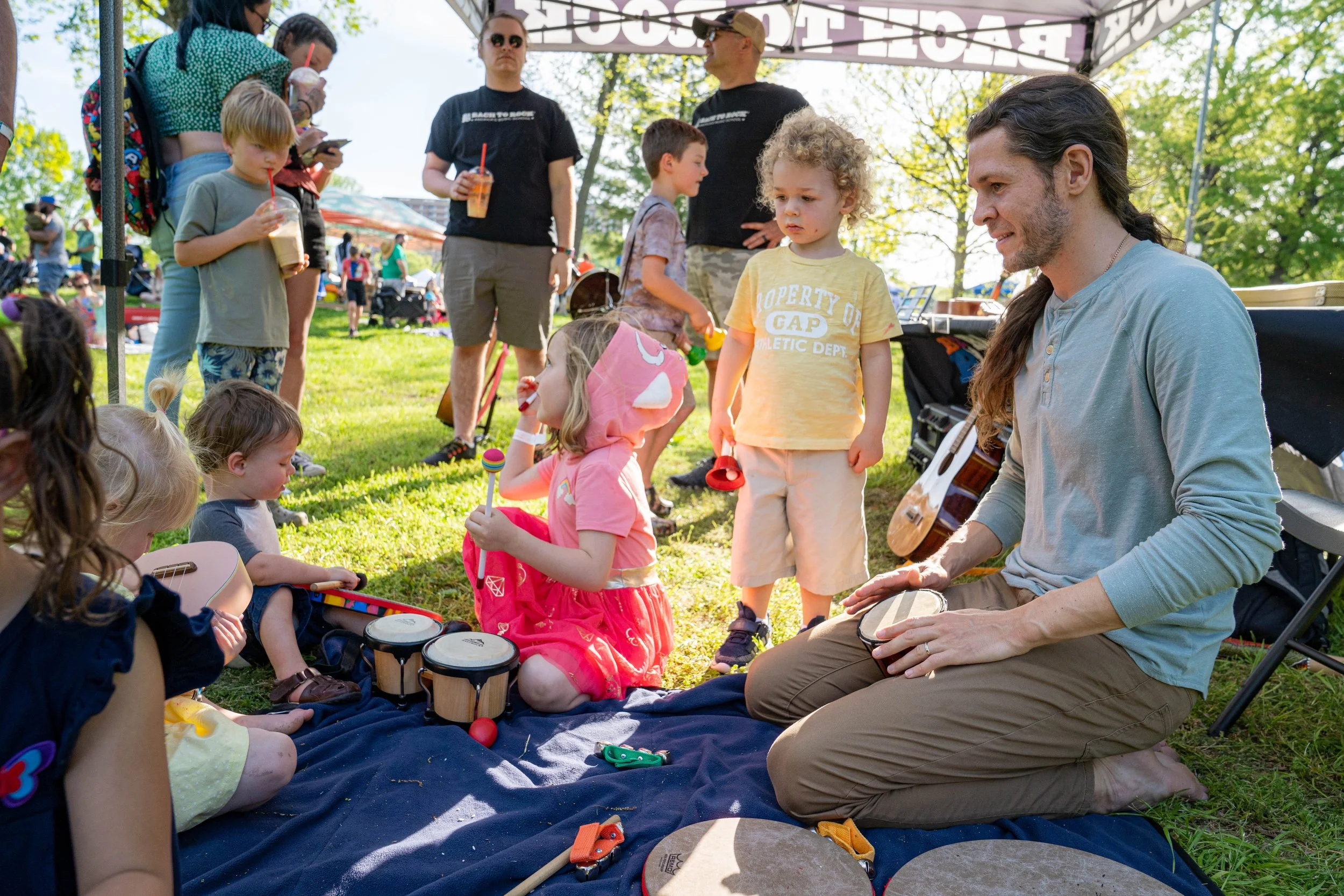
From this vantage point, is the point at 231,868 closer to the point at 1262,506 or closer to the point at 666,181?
the point at 1262,506

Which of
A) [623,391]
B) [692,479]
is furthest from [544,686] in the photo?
[692,479]

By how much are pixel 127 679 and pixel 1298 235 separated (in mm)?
27806

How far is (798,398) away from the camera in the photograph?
2904mm

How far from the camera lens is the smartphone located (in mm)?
4105

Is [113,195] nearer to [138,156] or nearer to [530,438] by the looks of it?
[138,156]

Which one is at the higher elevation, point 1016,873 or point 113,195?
point 113,195

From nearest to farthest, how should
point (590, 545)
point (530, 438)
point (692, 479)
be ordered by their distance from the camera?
1. point (590, 545)
2. point (530, 438)
3. point (692, 479)

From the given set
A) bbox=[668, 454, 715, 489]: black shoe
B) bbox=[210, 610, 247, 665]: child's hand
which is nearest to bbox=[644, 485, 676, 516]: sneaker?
bbox=[668, 454, 715, 489]: black shoe

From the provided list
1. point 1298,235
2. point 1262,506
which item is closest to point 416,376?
point 1262,506

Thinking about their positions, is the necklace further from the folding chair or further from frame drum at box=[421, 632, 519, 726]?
frame drum at box=[421, 632, 519, 726]

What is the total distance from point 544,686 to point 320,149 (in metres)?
2.99

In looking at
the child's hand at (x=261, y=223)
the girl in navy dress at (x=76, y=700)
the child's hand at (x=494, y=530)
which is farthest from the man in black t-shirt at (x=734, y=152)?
the girl in navy dress at (x=76, y=700)

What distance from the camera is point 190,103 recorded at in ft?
11.8

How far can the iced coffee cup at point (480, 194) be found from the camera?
4480 millimetres
